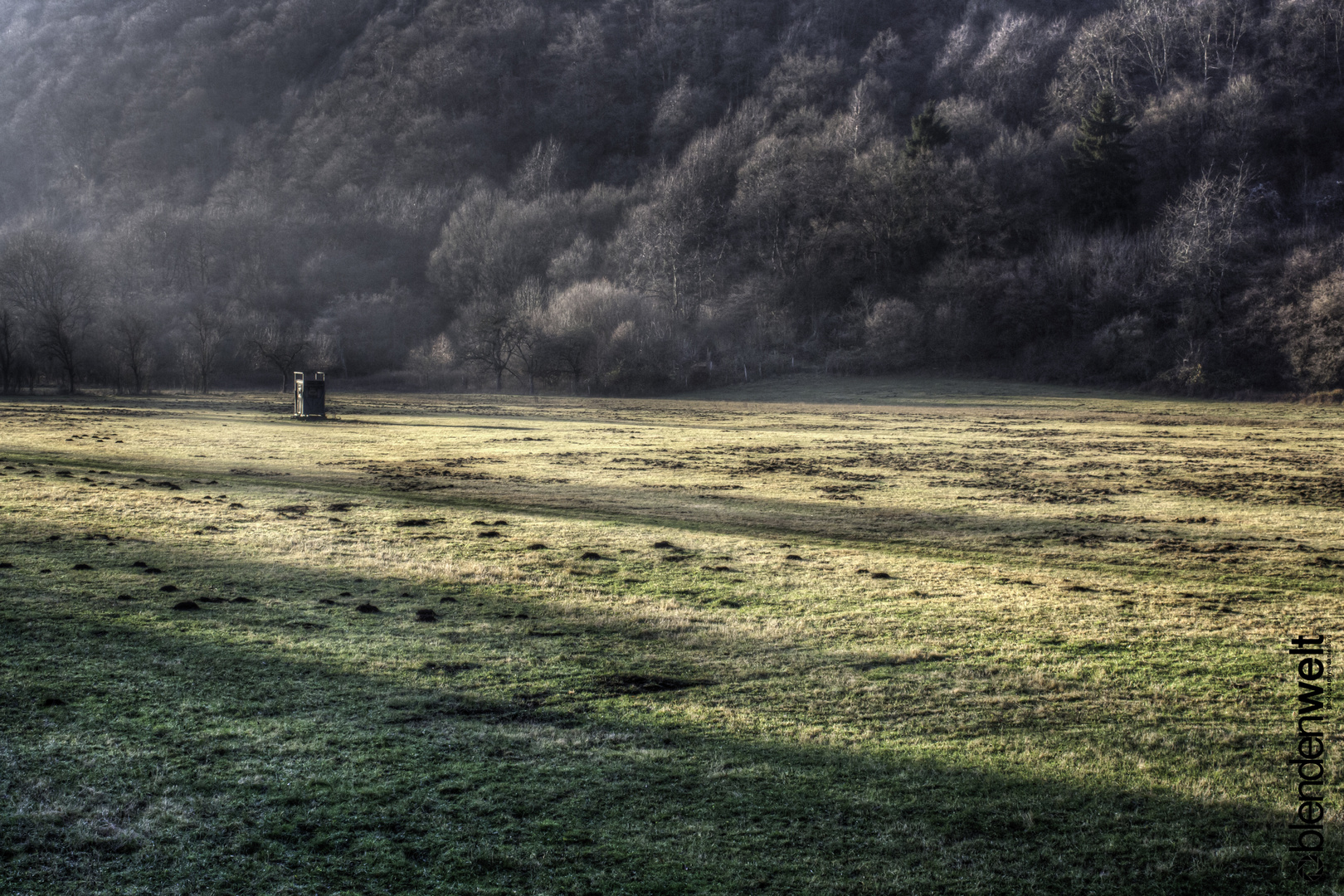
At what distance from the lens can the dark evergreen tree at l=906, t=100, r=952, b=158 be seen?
101 meters

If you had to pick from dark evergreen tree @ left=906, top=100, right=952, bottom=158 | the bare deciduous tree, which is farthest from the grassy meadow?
dark evergreen tree @ left=906, top=100, right=952, bottom=158

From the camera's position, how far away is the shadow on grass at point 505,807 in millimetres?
5387

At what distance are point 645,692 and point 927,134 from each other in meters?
104

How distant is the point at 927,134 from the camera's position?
102 metres

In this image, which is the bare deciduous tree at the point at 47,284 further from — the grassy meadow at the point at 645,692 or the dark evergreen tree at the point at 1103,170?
the dark evergreen tree at the point at 1103,170

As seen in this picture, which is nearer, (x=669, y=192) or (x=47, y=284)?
(x=47, y=284)

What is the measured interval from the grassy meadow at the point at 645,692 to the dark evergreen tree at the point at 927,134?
289 feet

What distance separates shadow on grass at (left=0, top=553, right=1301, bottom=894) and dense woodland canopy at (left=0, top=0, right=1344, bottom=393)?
75514 millimetres

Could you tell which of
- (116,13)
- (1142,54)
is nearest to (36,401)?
(1142,54)

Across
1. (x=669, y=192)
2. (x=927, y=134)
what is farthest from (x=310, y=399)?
(x=927, y=134)

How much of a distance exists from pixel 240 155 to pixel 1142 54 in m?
133

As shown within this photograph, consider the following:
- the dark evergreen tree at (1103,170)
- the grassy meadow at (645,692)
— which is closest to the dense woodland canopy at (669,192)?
the dark evergreen tree at (1103,170)

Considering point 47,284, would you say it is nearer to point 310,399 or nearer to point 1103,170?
point 310,399

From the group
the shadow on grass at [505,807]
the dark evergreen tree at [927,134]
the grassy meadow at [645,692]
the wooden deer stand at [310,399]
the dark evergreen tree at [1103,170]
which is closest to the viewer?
the shadow on grass at [505,807]
